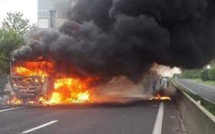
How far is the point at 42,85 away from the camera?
84.5ft

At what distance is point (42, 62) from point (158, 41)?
617 cm

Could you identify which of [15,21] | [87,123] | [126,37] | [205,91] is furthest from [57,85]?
[15,21]

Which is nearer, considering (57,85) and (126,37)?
(126,37)

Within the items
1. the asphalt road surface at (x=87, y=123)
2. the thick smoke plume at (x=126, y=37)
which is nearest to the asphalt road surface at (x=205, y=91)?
the thick smoke plume at (x=126, y=37)

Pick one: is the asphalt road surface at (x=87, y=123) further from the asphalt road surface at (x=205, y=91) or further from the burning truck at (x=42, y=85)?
the asphalt road surface at (x=205, y=91)

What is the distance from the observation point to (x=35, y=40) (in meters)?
28.1

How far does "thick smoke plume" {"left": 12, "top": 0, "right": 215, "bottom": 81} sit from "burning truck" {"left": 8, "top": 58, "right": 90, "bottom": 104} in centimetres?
48

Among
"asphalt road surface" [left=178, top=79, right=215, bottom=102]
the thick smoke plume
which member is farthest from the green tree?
the thick smoke plume

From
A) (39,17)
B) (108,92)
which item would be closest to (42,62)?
(108,92)

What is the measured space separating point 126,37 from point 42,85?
4964 millimetres

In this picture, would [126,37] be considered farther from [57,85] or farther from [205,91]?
[205,91]

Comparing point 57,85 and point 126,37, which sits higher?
point 126,37

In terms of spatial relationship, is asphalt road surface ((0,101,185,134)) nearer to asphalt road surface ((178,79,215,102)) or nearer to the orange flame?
the orange flame

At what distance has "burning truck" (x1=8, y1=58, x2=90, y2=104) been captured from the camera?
84.7 ft
